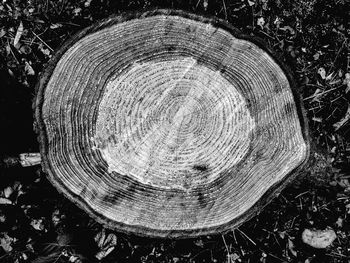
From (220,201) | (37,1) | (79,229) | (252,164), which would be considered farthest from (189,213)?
(37,1)

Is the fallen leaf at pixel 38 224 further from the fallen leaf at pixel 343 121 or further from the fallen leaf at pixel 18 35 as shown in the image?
the fallen leaf at pixel 343 121

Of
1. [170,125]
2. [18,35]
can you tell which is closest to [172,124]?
[170,125]

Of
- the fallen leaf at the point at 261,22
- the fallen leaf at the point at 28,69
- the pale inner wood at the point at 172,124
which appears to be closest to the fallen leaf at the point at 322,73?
the fallen leaf at the point at 261,22

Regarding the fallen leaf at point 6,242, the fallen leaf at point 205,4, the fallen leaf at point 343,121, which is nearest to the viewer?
the fallen leaf at point 6,242

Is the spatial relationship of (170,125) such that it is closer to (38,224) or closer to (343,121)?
(38,224)

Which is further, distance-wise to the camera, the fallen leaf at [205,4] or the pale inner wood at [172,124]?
the fallen leaf at [205,4]

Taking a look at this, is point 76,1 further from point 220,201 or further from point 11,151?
point 220,201

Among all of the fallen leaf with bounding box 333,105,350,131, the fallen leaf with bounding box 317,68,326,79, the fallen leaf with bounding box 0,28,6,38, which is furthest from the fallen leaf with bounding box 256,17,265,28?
the fallen leaf with bounding box 0,28,6,38
